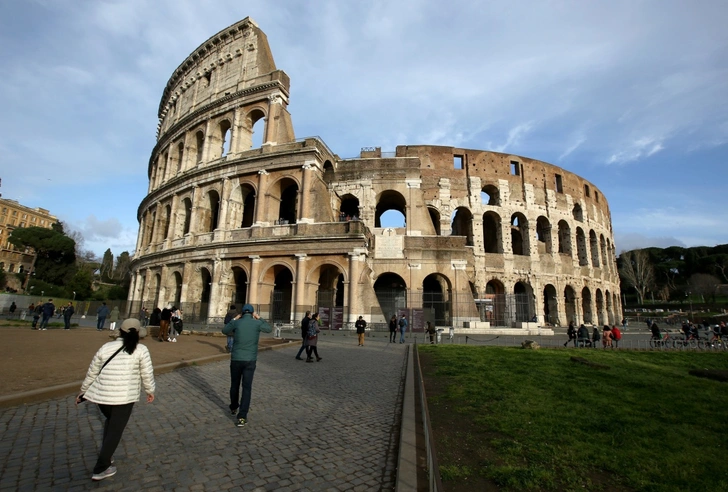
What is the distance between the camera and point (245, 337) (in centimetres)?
463

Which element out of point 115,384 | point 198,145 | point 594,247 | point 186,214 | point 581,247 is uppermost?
point 198,145

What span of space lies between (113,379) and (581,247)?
117 feet

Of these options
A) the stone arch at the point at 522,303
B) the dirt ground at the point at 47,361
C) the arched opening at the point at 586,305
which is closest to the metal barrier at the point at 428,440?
the dirt ground at the point at 47,361

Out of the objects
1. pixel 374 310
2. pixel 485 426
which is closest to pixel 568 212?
pixel 374 310

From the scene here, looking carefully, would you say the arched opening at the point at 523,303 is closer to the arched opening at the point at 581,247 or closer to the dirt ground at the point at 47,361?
the arched opening at the point at 581,247

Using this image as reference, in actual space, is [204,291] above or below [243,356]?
above

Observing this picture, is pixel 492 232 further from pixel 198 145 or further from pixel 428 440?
pixel 428 440

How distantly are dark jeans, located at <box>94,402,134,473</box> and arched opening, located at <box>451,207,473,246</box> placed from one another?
26.1 metres

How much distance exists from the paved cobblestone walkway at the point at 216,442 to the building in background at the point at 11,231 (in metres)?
52.4

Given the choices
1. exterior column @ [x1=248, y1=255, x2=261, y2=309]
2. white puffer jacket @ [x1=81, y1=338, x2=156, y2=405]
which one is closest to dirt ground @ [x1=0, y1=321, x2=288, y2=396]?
white puffer jacket @ [x1=81, y1=338, x2=156, y2=405]

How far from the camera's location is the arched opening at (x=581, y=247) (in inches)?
1223

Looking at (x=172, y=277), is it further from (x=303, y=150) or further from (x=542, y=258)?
(x=542, y=258)

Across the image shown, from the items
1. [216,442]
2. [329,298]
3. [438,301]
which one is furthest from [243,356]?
[438,301]

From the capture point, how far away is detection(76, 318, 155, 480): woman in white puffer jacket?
112 inches
